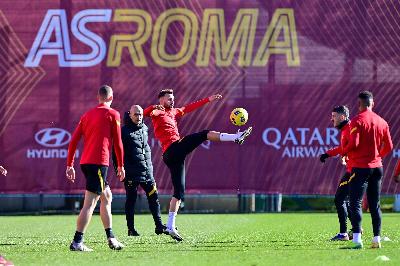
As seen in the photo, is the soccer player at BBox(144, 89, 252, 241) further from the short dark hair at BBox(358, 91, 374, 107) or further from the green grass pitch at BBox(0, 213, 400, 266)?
the short dark hair at BBox(358, 91, 374, 107)

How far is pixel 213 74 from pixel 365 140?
1102 cm

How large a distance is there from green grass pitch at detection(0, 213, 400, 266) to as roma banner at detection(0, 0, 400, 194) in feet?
14.1

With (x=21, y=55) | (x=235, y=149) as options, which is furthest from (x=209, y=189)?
(x=21, y=55)

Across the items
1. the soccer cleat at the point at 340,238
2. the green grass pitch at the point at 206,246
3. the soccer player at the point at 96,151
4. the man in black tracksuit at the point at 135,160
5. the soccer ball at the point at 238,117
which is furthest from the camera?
the soccer ball at the point at 238,117

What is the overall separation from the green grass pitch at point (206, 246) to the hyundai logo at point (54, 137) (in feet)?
14.8

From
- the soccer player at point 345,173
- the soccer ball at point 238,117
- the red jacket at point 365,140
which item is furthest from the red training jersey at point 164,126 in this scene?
the red jacket at point 365,140

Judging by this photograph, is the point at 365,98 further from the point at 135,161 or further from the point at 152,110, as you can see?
the point at 135,161

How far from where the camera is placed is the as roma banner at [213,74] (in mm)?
22062

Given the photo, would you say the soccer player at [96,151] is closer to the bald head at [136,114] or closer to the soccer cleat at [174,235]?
the soccer cleat at [174,235]

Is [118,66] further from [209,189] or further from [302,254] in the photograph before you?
[302,254]

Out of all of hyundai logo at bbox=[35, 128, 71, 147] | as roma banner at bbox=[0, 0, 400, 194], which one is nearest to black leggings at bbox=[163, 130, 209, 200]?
as roma banner at bbox=[0, 0, 400, 194]

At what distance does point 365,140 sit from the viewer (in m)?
11.2

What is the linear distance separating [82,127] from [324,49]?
39.7 feet

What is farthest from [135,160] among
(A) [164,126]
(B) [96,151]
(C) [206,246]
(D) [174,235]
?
(B) [96,151]
